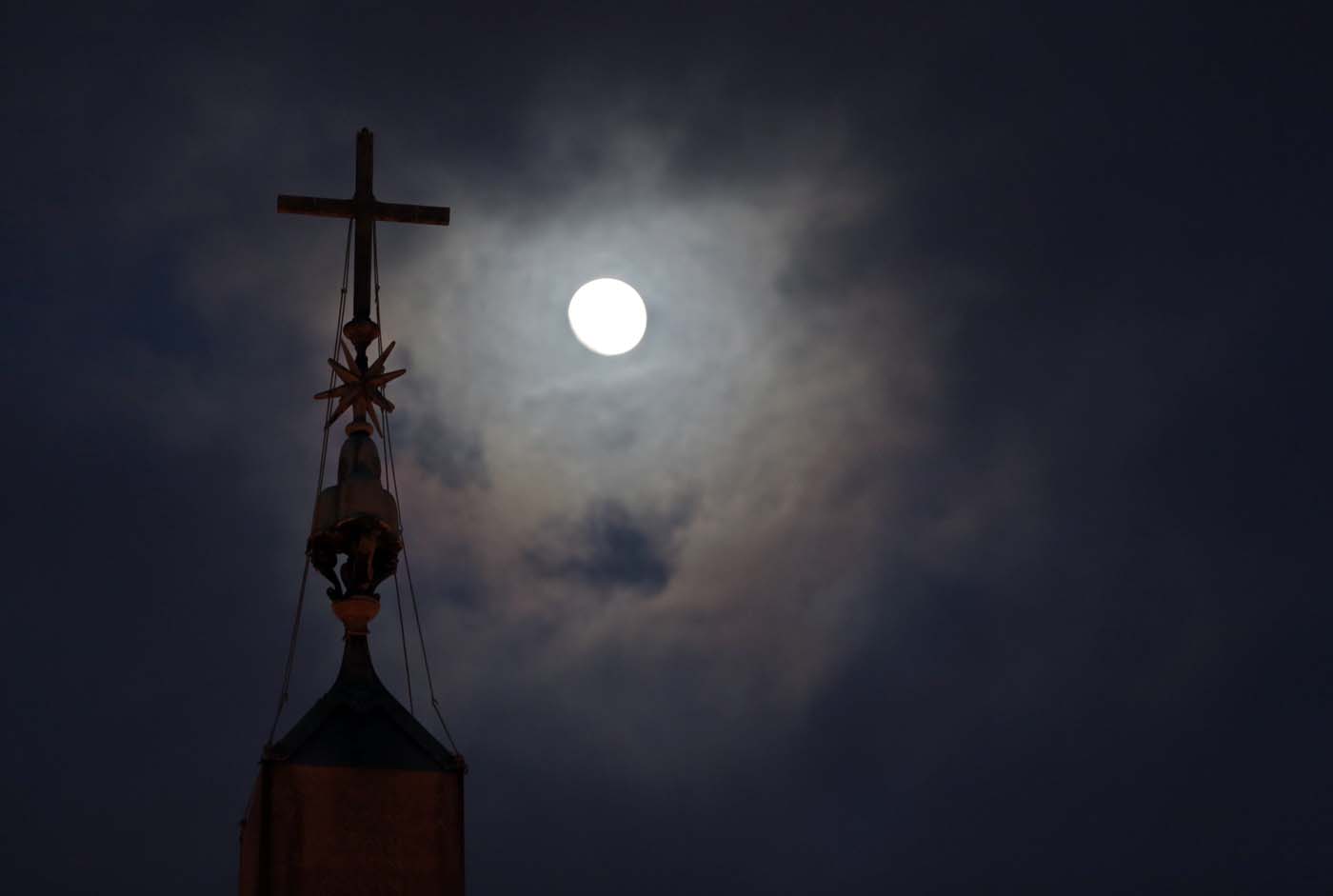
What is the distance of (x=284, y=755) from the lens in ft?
94.6

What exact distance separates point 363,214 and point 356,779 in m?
10.4

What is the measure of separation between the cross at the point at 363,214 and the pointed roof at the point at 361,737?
6335 millimetres

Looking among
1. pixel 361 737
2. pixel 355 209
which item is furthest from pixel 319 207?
pixel 361 737

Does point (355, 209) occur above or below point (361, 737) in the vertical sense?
above

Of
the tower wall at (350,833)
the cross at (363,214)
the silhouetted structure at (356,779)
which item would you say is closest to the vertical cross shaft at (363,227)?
the cross at (363,214)

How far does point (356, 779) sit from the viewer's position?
29.1m

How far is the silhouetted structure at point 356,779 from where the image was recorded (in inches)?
1111

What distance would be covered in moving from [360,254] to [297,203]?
4.50 feet

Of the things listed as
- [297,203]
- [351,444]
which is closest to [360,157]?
[297,203]

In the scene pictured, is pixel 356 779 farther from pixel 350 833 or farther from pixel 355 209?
pixel 355 209

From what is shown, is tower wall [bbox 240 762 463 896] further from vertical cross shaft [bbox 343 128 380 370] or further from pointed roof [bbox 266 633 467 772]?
vertical cross shaft [bbox 343 128 380 370]

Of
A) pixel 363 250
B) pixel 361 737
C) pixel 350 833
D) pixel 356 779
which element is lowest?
pixel 350 833

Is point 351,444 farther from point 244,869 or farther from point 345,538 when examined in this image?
point 244,869

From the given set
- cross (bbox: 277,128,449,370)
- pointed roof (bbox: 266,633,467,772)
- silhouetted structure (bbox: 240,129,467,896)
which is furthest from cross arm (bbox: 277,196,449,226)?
pointed roof (bbox: 266,633,467,772)
